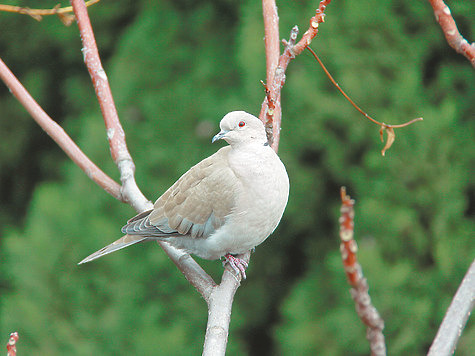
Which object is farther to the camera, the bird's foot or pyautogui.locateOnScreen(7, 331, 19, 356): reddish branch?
the bird's foot

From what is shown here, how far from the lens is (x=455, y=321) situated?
677 millimetres

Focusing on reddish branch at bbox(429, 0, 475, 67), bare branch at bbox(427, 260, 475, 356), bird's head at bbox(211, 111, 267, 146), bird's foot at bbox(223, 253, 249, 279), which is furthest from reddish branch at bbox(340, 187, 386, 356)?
bird's head at bbox(211, 111, 267, 146)

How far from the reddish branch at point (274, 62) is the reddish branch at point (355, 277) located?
82cm

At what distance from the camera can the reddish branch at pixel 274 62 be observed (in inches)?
51.0

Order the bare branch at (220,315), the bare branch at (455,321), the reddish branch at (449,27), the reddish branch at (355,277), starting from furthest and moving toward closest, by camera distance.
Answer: the bare branch at (220,315) < the reddish branch at (449,27) < the bare branch at (455,321) < the reddish branch at (355,277)

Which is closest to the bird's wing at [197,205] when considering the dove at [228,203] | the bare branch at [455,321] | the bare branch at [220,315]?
the dove at [228,203]

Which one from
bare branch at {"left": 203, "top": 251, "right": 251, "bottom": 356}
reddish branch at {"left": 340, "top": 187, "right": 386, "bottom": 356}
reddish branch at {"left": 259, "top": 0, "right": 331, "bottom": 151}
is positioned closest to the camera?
reddish branch at {"left": 340, "top": 187, "right": 386, "bottom": 356}

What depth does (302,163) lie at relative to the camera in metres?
2.72

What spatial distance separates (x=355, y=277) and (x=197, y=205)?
122 centimetres

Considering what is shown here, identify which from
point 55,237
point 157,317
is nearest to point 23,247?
point 55,237

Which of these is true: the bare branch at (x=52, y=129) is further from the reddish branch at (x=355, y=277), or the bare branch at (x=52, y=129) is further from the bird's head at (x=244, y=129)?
the reddish branch at (x=355, y=277)

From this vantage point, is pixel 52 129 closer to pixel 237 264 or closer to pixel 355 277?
pixel 237 264

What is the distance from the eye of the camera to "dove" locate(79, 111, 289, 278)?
5.00 feet

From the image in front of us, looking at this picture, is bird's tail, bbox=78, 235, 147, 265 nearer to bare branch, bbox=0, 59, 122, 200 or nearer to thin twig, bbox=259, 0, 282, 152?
bare branch, bbox=0, 59, 122, 200
